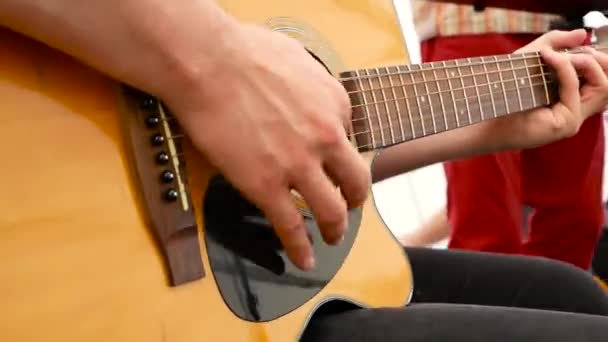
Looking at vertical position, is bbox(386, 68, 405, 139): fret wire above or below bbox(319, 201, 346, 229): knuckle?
above

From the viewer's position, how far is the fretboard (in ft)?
2.12

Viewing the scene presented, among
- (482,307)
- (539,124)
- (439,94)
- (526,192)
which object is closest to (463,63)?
(439,94)

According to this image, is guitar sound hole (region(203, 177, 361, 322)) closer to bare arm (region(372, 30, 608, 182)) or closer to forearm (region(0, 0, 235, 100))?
forearm (region(0, 0, 235, 100))

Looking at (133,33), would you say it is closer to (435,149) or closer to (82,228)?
(82,228)

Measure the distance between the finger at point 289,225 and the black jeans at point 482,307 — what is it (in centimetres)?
8

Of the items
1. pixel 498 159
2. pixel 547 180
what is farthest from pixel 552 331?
pixel 547 180

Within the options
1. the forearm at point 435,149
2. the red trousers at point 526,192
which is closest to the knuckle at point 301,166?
the forearm at point 435,149

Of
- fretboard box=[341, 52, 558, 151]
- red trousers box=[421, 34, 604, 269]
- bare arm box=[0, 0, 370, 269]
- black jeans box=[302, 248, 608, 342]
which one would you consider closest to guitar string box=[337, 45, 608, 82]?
fretboard box=[341, 52, 558, 151]

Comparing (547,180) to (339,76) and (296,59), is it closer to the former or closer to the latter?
(339,76)

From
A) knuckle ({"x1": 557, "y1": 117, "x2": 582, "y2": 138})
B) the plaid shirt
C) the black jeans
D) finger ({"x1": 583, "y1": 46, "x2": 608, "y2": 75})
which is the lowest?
the black jeans

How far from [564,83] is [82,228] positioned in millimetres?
657

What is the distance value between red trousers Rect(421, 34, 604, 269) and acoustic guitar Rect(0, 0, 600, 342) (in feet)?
2.33

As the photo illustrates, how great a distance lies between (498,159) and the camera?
50.9 inches

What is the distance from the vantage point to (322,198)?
52cm
